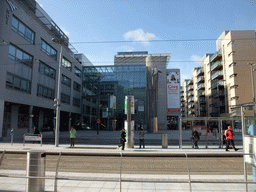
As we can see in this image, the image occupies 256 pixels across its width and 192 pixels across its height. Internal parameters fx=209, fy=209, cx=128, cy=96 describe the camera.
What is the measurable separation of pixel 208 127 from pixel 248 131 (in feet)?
42.9

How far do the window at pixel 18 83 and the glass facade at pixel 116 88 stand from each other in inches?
804

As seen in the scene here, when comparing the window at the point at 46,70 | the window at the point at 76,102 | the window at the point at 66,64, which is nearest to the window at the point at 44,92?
the window at the point at 46,70

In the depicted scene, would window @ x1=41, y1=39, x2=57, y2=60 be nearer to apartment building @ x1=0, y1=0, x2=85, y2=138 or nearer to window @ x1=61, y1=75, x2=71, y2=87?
apartment building @ x1=0, y1=0, x2=85, y2=138

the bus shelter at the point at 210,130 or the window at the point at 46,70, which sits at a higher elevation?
the window at the point at 46,70

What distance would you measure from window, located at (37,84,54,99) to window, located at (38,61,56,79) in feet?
7.74

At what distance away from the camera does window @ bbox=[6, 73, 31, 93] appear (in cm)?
2469

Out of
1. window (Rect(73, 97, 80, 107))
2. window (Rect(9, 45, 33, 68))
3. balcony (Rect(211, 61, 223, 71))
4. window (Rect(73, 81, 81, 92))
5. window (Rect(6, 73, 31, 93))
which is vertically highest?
balcony (Rect(211, 61, 223, 71))

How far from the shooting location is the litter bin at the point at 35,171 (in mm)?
5336

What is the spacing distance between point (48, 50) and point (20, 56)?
26.5 ft

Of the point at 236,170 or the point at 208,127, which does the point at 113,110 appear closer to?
the point at 208,127

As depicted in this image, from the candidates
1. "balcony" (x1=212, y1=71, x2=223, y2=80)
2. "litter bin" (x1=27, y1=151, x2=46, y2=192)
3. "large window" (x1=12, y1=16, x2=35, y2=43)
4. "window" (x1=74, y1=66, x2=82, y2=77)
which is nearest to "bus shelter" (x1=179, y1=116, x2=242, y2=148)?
"litter bin" (x1=27, y1=151, x2=46, y2=192)

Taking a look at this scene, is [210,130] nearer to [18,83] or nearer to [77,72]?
[18,83]

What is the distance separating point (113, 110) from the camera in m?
49.8

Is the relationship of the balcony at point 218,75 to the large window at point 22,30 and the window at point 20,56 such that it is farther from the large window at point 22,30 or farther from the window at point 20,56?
the window at point 20,56
